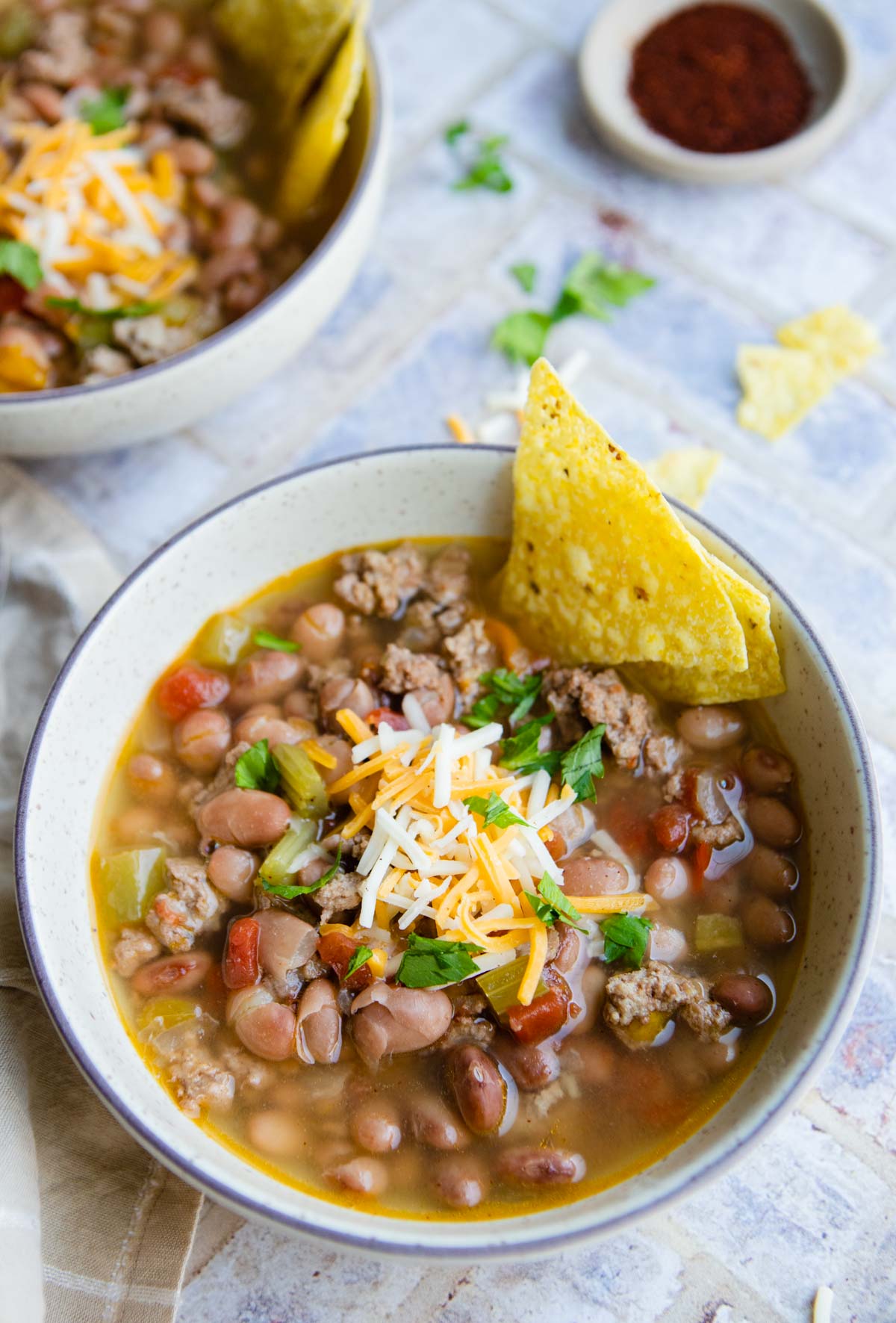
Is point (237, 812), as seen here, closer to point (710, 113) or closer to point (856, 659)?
point (856, 659)

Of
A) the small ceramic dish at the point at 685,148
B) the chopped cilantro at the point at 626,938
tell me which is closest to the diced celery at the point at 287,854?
the chopped cilantro at the point at 626,938

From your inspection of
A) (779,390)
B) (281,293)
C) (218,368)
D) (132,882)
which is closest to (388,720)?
(132,882)

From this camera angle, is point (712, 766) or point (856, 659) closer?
point (712, 766)

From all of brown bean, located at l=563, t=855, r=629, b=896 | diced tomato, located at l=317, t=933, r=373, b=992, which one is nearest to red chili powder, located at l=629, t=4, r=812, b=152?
brown bean, located at l=563, t=855, r=629, b=896

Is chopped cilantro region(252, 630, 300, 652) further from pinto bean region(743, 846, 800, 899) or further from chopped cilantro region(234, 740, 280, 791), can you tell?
pinto bean region(743, 846, 800, 899)

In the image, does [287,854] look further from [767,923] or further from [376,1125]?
[767,923]

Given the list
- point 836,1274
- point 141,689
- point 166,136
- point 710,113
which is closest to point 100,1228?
point 141,689
